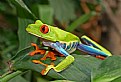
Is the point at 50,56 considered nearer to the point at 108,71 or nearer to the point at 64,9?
the point at 108,71

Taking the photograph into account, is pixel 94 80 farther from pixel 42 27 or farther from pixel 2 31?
pixel 2 31


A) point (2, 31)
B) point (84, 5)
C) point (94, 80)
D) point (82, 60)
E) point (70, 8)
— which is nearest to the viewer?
point (94, 80)

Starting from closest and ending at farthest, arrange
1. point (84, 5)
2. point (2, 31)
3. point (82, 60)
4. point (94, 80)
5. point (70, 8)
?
point (94, 80), point (82, 60), point (2, 31), point (70, 8), point (84, 5)

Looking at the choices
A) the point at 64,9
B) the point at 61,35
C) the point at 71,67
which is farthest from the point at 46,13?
the point at 71,67

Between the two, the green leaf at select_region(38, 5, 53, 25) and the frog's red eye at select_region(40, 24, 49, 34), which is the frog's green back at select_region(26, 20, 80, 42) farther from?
the green leaf at select_region(38, 5, 53, 25)

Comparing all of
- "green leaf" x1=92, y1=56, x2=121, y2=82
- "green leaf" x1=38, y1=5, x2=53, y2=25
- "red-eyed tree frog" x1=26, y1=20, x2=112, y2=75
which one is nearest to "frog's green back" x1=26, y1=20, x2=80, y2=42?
"red-eyed tree frog" x1=26, y1=20, x2=112, y2=75

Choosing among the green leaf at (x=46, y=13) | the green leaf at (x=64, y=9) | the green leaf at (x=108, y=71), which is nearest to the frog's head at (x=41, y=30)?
the green leaf at (x=108, y=71)

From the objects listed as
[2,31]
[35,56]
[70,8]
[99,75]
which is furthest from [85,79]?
[70,8]

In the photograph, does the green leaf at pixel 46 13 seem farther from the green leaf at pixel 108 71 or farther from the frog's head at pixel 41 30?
the green leaf at pixel 108 71
